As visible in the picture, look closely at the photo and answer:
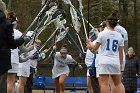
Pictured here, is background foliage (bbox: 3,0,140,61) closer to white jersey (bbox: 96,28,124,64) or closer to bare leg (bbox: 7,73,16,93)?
bare leg (bbox: 7,73,16,93)

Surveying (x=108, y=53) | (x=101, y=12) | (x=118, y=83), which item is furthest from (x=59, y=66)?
(x=101, y=12)

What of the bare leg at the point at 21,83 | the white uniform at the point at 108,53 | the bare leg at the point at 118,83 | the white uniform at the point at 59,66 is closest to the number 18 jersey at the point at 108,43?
the white uniform at the point at 108,53

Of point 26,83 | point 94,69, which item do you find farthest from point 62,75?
point 94,69

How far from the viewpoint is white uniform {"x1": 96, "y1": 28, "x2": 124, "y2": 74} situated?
32.0 feet

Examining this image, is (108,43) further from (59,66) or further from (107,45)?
(59,66)

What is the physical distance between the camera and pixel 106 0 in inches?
1277

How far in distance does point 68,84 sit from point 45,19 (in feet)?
20.9

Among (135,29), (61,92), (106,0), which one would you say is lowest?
(61,92)

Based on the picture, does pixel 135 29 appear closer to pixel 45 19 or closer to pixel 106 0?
→ pixel 106 0

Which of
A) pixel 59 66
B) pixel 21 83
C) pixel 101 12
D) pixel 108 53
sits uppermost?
pixel 101 12

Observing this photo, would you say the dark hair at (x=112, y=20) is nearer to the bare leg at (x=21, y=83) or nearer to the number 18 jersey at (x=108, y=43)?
the number 18 jersey at (x=108, y=43)

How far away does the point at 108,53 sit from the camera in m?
9.77

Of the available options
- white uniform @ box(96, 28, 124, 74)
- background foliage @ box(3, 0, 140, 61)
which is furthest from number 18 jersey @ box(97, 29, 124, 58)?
background foliage @ box(3, 0, 140, 61)

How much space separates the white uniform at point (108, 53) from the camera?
32.0ft
